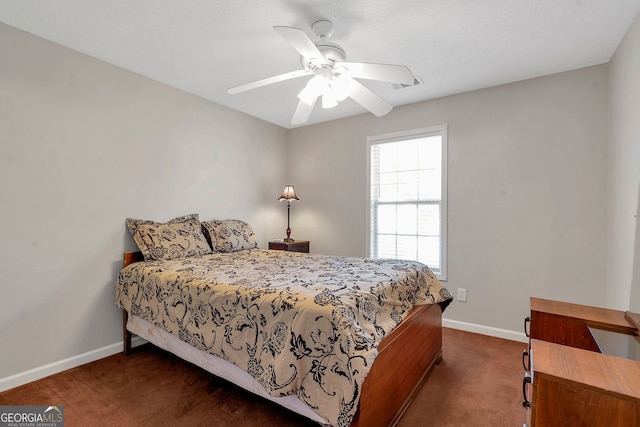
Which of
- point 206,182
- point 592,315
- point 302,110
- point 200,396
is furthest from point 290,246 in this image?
point 592,315

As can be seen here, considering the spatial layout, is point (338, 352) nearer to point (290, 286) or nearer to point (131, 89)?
point (290, 286)

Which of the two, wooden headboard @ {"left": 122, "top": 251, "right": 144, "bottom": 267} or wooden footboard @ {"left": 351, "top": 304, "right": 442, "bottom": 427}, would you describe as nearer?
wooden footboard @ {"left": 351, "top": 304, "right": 442, "bottom": 427}

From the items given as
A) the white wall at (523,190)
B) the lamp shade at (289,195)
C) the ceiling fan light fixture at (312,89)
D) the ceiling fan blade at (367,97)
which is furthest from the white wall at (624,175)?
the lamp shade at (289,195)

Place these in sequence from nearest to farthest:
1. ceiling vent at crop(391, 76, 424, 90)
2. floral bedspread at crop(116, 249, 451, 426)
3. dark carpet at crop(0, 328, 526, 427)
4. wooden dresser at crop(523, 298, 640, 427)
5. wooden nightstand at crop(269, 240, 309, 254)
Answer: wooden dresser at crop(523, 298, 640, 427) < floral bedspread at crop(116, 249, 451, 426) < dark carpet at crop(0, 328, 526, 427) < ceiling vent at crop(391, 76, 424, 90) < wooden nightstand at crop(269, 240, 309, 254)

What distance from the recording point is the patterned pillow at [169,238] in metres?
2.58

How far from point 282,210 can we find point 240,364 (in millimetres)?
2988

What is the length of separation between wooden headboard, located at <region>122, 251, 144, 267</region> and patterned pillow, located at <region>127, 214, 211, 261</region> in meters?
0.16

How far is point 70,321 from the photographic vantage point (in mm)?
2377

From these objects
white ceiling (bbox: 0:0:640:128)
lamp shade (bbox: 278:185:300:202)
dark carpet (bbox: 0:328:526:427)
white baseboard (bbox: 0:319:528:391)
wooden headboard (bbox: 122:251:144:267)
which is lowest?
dark carpet (bbox: 0:328:526:427)

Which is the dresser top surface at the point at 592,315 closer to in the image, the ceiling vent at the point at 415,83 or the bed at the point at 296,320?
the bed at the point at 296,320

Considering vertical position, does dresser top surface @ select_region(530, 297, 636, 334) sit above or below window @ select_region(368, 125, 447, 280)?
below

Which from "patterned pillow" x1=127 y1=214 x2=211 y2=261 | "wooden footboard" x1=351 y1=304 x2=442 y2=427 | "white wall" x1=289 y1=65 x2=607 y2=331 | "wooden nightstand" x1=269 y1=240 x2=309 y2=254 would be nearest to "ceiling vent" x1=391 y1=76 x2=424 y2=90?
"white wall" x1=289 y1=65 x2=607 y2=331

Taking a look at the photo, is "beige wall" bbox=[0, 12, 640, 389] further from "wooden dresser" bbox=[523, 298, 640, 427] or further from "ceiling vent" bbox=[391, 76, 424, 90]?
"wooden dresser" bbox=[523, 298, 640, 427]

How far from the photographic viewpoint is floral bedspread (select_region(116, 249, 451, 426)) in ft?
4.26
